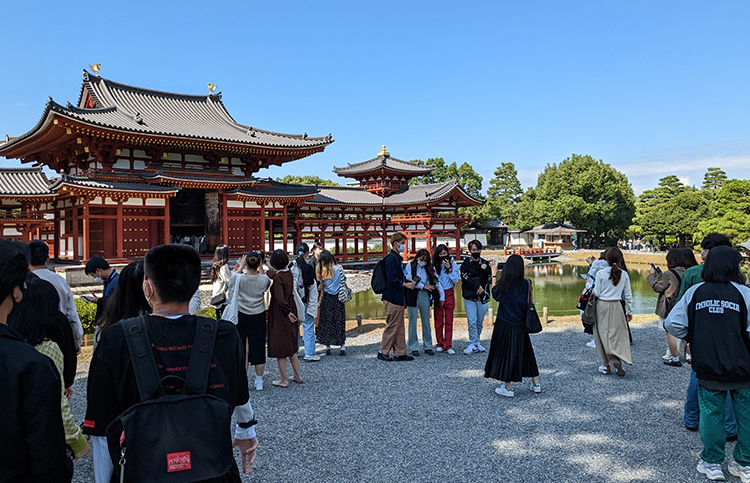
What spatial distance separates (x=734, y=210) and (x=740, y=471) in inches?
1237

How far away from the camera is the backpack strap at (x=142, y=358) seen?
164cm

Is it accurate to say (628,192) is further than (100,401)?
Yes

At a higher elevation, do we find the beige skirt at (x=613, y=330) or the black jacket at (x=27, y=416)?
the black jacket at (x=27, y=416)

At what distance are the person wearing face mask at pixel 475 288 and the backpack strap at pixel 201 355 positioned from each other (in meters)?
5.60

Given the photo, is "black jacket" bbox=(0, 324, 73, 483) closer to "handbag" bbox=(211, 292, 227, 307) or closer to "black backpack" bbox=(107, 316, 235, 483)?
"black backpack" bbox=(107, 316, 235, 483)

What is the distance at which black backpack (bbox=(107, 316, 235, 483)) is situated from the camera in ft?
5.18

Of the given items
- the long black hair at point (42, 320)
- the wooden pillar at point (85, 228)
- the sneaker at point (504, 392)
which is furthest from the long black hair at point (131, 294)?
the wooden pillar at point (85, 228)

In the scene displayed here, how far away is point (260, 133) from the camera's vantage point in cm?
2144

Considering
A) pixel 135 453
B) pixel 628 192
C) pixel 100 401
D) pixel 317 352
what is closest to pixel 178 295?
pixel 100 401

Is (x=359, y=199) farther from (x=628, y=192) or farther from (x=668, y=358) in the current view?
(x=628, y=192)

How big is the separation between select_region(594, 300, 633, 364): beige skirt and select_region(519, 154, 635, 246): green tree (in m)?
41.4

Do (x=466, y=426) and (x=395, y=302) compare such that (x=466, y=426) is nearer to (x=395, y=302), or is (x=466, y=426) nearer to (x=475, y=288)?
(x=395, y=302)

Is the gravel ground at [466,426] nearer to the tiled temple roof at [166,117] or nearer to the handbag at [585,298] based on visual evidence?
the handbag at [585,298]

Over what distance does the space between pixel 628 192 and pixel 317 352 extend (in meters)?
50.3
